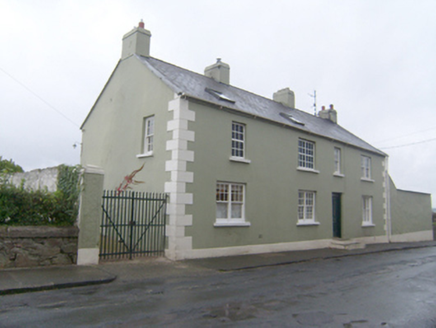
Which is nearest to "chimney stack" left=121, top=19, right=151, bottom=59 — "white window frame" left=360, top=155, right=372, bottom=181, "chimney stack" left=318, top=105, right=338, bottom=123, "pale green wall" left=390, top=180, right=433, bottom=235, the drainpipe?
"white window frame" left=360, top=155, right=372, bottom=181

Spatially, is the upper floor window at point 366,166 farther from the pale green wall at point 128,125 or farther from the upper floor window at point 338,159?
the pale green wall at point 128,125

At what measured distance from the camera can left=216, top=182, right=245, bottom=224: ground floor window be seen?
533 inches

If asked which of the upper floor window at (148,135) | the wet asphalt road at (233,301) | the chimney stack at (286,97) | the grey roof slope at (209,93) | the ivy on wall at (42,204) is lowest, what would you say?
the wet asphalt road at (233,301)

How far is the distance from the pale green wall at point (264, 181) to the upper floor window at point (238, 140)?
22cm

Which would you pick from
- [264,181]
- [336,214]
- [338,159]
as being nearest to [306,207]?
[336,214]

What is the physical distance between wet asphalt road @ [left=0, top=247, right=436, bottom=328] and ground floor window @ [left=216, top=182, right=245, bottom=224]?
3177mm

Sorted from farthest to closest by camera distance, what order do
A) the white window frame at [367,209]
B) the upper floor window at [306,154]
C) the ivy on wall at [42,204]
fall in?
the white window frame at [367,209] → the upper floor window at [306,154] → the ivy on wall at [42,204]

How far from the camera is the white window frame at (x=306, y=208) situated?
17188 millimetres

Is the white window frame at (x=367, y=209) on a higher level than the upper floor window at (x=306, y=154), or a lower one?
lower

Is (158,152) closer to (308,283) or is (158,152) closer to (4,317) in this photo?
(308,283)

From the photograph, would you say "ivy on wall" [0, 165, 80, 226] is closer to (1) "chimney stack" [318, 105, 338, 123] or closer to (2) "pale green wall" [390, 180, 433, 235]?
(1) "chimney stack" [318, 105, 338, 123]

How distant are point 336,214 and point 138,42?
540 inches

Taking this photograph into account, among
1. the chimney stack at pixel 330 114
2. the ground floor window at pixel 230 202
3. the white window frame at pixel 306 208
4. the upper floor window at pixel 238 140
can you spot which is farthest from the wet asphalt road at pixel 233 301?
the chimney stack at pixel 330 114

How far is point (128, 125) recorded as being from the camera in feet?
49.6
